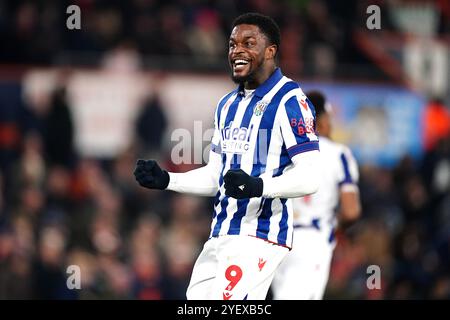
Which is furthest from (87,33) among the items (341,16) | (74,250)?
(341,16)

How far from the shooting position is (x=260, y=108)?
7371 mm

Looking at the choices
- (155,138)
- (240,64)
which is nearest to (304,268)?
(240,64)

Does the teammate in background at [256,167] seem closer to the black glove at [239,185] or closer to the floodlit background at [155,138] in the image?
the black glove at [239,185]

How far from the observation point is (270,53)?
749 cm

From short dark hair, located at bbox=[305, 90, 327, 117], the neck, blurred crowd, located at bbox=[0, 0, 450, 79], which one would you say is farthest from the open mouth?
blurred crowd, located at bbox=[0, 0, 450, 79]

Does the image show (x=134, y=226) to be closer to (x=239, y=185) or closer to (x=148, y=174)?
(x=148, y=174)

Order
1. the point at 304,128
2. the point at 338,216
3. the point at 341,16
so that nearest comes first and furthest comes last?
the point at 304,128, the point at 338,216, the point at 341,16

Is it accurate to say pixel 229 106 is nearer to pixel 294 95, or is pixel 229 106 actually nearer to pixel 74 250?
pixel 294 95

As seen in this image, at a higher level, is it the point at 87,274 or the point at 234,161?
the point at 234,161

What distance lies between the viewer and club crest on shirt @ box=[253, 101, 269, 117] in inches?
289

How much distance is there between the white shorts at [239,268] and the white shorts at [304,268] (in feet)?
8.00

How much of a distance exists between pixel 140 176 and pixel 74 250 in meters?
6.47

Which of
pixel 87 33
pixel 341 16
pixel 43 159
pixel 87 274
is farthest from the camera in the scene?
pixel 341 16

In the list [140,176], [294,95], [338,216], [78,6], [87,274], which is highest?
[78,6]
